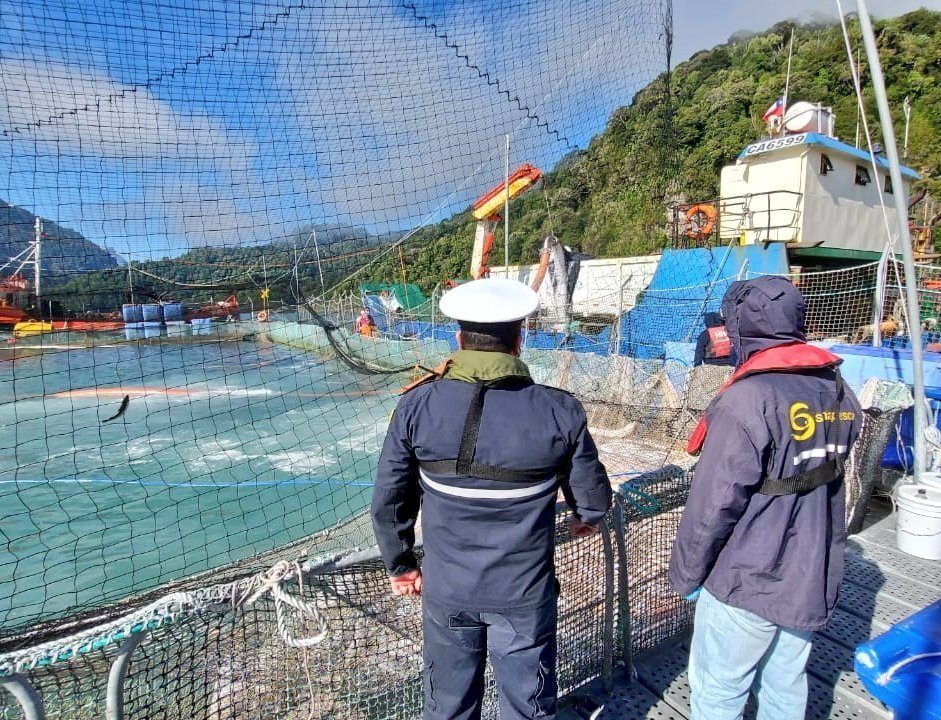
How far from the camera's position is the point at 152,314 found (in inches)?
256

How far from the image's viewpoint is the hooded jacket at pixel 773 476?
147 centimetres

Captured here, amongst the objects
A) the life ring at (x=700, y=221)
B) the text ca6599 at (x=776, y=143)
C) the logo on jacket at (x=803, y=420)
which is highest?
the text ca6599 at (x=776, y=143)

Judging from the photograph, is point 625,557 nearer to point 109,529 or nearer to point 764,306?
point 764,306

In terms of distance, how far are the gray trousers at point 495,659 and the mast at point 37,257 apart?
3524mm

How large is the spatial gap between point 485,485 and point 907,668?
4.74ft

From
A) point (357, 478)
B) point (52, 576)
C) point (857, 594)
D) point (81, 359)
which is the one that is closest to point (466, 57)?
point (857, 594)

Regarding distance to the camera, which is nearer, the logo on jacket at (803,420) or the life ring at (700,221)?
the logo on jacket at (803,420)

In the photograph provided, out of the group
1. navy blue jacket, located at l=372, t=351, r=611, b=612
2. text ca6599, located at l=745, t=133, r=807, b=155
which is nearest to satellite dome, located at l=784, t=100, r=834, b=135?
text ca6599, located at l=745, t=133, r=807, b=155

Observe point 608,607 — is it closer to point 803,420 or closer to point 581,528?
point 581,528

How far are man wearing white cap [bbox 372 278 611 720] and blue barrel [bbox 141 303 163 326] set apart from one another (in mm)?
5682

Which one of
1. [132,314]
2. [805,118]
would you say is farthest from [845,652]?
[805,118]

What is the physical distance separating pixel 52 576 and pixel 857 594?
27.1ft

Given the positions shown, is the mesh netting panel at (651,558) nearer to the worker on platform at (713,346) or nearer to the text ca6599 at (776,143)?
the worker on platform at (713,346)

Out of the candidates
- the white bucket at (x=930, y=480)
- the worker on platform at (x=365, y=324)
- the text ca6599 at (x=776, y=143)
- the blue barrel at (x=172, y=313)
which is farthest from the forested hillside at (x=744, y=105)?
the white bucket at (x=930, y=480)
